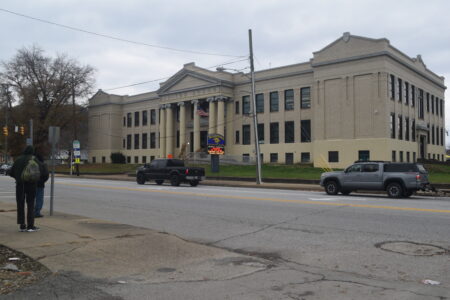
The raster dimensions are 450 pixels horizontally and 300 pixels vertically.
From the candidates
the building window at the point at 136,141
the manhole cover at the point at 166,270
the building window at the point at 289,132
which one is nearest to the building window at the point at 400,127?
the building window at the point at 289,132

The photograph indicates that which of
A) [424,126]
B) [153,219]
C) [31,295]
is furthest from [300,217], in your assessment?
[424,126]

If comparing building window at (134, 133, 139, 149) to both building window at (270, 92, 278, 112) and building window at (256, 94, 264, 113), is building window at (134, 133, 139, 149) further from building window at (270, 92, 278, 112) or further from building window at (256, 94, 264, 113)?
building window at (270, 92, 278, 112)

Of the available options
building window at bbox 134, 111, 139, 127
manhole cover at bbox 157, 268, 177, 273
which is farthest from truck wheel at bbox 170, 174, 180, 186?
building window at bbox 134, 111, 139, 127

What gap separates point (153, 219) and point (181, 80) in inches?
2046

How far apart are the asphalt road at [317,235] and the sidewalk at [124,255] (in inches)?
21.9

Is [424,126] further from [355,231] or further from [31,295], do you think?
[31,295]

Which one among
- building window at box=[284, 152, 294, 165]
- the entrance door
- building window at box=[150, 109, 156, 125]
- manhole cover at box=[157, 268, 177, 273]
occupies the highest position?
building window at box=[150, 109, 156, 125]

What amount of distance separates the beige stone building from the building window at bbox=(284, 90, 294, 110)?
0.40 feet

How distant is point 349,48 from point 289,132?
40.7 feet

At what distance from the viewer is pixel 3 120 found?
212 feet

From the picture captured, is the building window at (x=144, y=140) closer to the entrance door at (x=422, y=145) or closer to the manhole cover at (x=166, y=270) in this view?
the entrance door at (x=422, y=145)

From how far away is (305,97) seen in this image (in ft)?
170

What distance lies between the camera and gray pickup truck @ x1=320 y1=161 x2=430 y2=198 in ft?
63.2

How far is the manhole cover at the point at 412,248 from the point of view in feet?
25.0
